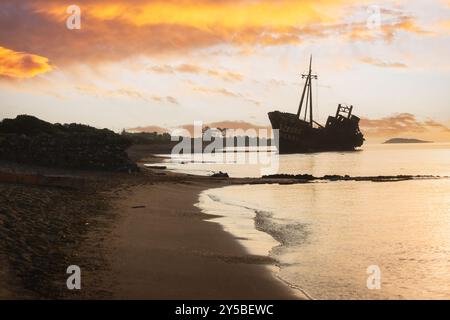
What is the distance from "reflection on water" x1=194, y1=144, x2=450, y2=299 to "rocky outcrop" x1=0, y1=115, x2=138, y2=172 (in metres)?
8.13

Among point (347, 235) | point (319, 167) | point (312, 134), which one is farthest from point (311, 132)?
point (347, 235)

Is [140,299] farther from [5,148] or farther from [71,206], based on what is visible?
[5,148]

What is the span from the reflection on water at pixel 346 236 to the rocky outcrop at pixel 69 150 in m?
8.13

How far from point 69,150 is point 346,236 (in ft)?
68.0

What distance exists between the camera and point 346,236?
14039mm

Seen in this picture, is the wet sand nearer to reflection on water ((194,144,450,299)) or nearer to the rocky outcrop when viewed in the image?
reflection on water ((194,144,450,299))

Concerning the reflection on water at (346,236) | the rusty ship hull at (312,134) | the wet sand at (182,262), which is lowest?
the reflection on water at (346,236)

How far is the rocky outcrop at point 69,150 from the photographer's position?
2903cm
